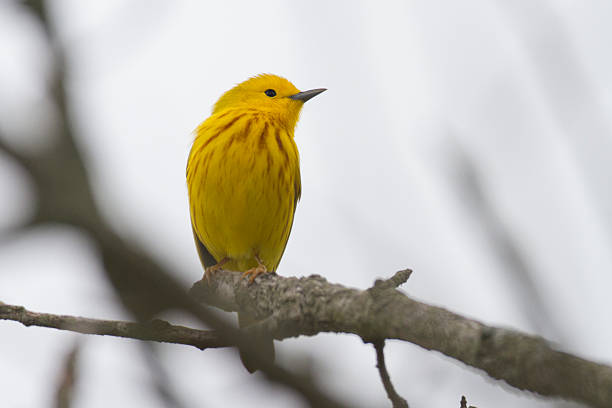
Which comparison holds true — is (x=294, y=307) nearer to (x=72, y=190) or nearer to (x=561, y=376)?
(x=561, y=376)

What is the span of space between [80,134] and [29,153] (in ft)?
0.32

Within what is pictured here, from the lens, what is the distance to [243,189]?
249 inches

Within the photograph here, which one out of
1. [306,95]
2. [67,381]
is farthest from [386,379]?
[306,95]

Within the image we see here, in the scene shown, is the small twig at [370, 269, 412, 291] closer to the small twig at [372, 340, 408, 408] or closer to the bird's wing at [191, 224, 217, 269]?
the small twig at [372, 340, 408, 408]

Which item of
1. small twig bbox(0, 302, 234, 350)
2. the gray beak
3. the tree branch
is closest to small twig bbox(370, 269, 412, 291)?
the tree branch

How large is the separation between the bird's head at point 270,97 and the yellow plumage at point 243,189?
1.73 ft

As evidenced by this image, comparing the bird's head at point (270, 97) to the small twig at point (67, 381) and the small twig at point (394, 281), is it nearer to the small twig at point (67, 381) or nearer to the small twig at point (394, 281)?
the small twig at point (394, 281)

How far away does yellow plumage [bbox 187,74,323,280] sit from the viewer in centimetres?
635

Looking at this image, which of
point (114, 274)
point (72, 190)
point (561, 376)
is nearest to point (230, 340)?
point (114, 274)

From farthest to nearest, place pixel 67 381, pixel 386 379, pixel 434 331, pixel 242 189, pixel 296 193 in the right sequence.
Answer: pixel 296 193
pixel 242 189
pixel 386 379
pixel 434 331
pixel 67 381

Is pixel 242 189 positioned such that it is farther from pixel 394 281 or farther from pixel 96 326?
pixel 394 281

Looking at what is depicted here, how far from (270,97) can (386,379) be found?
6.05m

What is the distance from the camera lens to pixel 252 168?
6371mm

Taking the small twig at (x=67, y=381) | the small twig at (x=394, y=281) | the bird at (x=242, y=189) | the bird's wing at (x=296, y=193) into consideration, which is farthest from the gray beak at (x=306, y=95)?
the small twig at (x=67, y=381)
